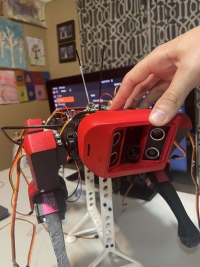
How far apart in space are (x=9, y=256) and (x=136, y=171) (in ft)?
1.43

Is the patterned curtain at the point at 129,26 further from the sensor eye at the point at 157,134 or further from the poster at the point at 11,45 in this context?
the sensor eye at the point at 157,134

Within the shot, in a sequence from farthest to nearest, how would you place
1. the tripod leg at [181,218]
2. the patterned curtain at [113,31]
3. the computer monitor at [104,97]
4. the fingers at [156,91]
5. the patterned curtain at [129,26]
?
the patterned curtain at [113,31], the patterned curtain at [129,26], the computer monitor at [104,97], the fingers at [156,91], the tripod leg at [181,218]

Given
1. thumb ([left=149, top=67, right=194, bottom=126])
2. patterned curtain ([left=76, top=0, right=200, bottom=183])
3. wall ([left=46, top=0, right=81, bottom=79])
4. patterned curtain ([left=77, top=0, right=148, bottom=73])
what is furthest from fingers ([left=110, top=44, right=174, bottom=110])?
wall ([left=46, top=0, right=81, bottom=79])

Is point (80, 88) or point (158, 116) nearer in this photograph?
point (158, 116)

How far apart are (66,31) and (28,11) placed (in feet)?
1.05

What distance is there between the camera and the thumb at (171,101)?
353 millimetres

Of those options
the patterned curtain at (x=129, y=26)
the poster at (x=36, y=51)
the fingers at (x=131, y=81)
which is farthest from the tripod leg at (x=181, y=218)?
the poster at (x=36, y=51)

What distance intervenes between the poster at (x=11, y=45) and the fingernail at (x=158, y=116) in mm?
1449

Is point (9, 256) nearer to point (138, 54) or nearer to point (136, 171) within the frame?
point (136, 171)

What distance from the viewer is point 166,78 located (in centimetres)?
57

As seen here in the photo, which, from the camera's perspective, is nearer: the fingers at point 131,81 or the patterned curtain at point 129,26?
the fingers at point 131,81

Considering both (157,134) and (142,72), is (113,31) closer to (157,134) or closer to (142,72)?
(142,72)

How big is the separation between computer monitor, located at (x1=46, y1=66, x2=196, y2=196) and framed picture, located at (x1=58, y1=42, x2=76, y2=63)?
598 millimetres

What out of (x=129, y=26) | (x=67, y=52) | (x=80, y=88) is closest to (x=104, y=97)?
(x=80, y=88)
